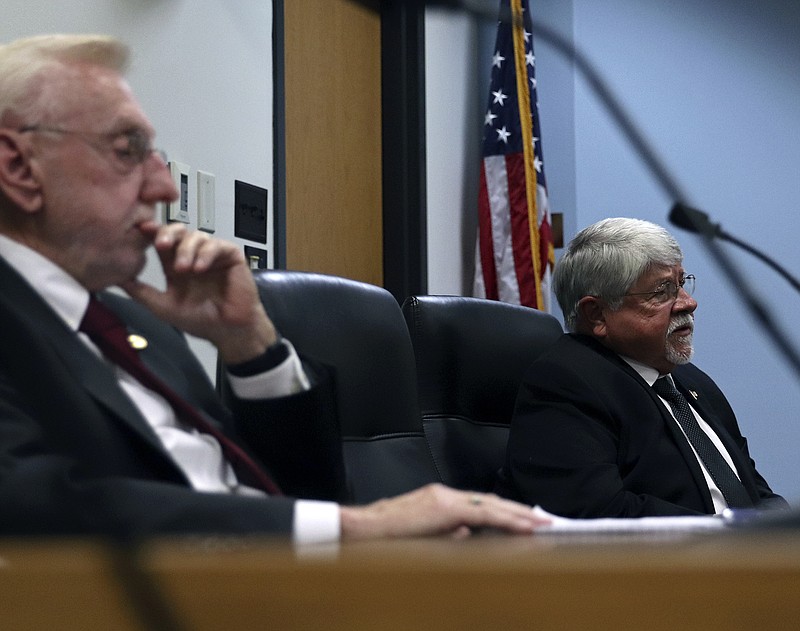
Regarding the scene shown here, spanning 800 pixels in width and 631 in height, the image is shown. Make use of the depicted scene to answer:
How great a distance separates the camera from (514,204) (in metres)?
3.34

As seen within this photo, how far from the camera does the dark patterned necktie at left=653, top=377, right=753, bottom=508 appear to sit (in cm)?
192

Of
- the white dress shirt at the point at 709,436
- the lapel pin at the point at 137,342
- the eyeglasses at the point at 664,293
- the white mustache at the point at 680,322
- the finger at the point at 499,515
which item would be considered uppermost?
the lapel pin at the point at 137,342

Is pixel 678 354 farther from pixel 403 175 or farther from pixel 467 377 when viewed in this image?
pixel 403 175

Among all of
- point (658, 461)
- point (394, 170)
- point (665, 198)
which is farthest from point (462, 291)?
point (665, 198)

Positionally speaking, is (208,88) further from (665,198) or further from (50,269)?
(665,198)

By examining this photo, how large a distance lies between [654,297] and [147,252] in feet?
4.49

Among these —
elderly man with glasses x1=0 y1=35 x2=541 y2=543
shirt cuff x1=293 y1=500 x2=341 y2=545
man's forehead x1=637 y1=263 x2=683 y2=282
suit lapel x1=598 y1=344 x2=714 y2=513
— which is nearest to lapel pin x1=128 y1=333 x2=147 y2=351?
elderly man with glasses x1=0 y1=35 x2=541 y2=543

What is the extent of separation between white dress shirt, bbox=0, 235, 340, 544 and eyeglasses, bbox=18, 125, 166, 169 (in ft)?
0.36

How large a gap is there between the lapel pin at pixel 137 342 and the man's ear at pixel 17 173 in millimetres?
147

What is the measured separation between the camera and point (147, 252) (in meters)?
0.92

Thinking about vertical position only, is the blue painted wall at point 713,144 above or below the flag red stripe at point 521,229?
above

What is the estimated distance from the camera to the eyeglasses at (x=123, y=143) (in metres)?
0.94

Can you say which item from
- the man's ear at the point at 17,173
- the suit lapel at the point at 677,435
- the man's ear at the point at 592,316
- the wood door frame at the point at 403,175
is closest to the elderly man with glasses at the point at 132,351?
the man's ear at the point at 17,173

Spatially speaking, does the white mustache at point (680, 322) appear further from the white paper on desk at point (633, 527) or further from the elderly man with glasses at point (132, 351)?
the white paper on desk at point (633, 527)
